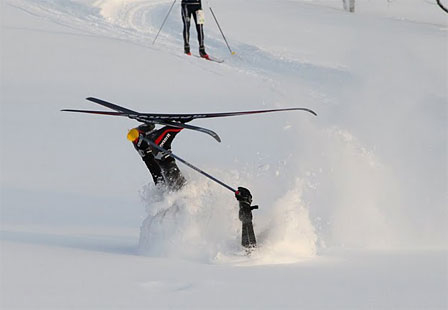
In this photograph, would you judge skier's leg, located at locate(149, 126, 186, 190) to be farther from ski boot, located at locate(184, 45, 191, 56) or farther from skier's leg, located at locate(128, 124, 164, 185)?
ski boot, located at locate(184, 45, 191, 56)

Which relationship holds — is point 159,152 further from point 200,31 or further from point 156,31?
point 156,31

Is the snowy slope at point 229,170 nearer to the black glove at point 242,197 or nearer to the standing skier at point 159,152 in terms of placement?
the standing skier at point 159,152

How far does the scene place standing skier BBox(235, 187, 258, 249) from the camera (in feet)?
17.2

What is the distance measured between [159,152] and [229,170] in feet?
2.65

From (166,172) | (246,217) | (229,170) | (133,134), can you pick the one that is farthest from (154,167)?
(246,217)

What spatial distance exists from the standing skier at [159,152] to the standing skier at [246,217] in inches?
20.7

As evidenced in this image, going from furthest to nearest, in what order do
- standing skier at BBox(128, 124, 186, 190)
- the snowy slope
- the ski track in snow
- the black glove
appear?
the ski track in snow
standing skier at BBox(128, 124, 186, 190)
the black glove
the snowy slope

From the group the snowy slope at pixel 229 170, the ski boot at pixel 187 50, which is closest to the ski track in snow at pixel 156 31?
the snowy slope at pixel 229 170

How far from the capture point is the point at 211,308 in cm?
381

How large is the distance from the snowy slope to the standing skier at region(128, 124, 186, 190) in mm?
127

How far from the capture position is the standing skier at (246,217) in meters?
5.24

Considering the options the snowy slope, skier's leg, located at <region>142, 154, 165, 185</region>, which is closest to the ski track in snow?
the snowy slope

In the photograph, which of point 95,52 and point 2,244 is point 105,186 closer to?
point 2,244

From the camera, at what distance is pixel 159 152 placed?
5398mm
